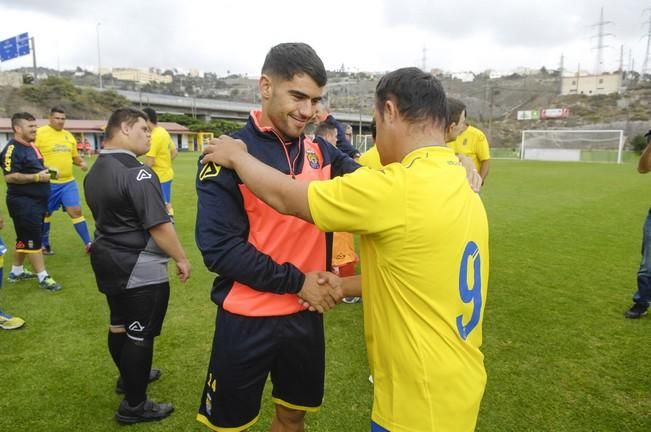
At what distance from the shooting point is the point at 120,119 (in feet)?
11.1

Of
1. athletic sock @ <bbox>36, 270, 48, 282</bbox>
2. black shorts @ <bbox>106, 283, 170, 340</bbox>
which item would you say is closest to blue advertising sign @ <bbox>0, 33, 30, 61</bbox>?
athletic sock @ <bbox>36, 270, 48, 282</bbox>

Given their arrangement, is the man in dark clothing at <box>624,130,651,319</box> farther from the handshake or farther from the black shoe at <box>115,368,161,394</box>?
the black shoe at <box>115,368,161,394</box>

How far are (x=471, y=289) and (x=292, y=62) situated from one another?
1.29 metres

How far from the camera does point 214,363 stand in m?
2.17

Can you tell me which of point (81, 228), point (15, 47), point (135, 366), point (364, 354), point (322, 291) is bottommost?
point (364, 354)

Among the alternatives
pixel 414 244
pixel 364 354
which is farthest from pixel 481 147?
pixel 414 244

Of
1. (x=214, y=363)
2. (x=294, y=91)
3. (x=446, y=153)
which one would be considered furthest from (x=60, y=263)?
(x=446, y=153)

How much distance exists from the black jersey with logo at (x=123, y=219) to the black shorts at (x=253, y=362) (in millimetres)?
1275

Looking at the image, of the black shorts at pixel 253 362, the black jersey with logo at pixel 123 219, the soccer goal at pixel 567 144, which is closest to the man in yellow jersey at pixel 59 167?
the black jersey with logo at pixel 123 219

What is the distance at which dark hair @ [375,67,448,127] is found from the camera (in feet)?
5.57

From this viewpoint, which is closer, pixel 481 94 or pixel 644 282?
pixel 644 282

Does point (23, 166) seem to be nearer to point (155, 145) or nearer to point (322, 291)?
point (155, 145)

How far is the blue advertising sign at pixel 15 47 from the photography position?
41781 mm

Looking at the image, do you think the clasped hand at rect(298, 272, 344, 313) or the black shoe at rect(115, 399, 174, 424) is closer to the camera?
the clasped hand at rect(298, 272, 344, 313)
